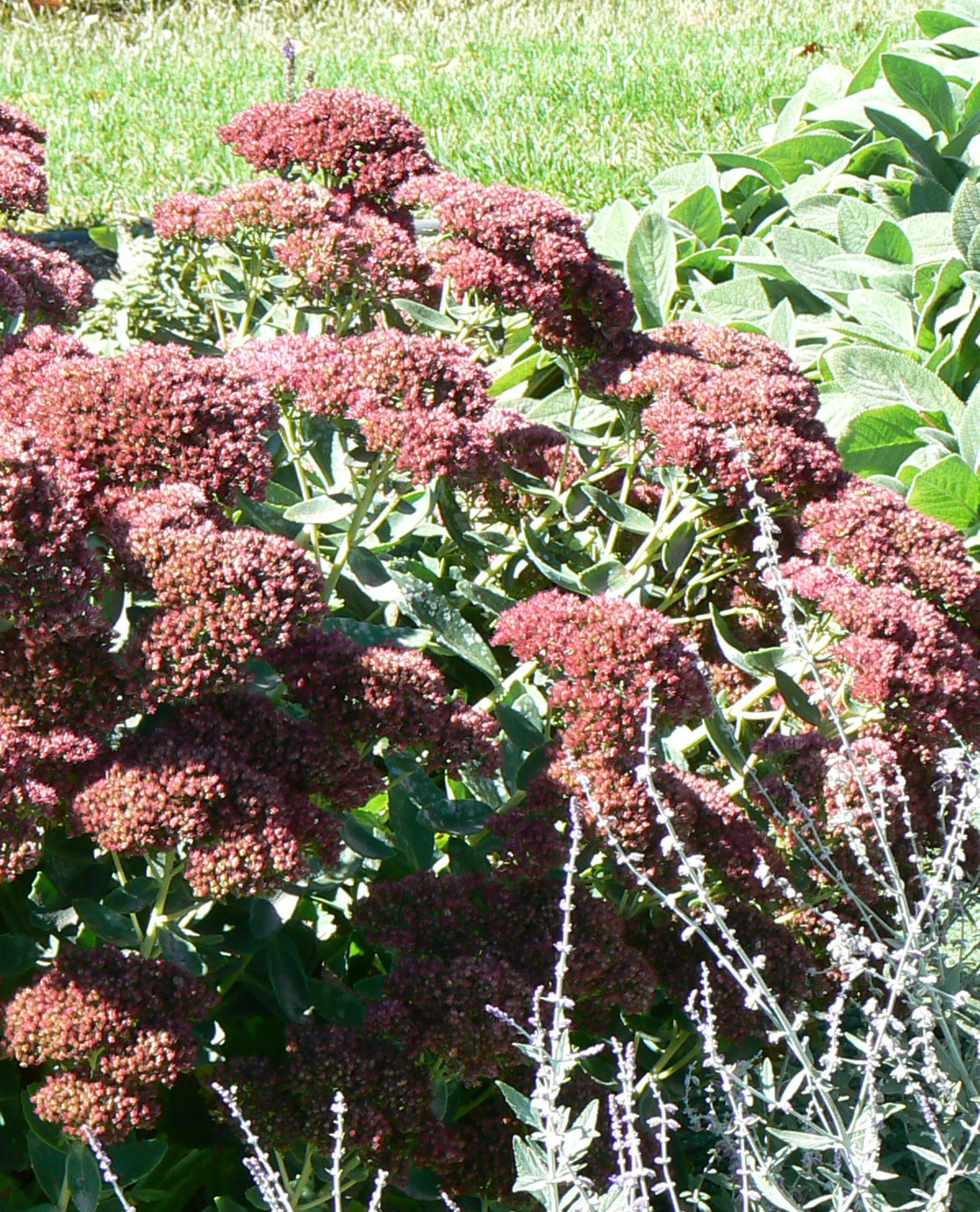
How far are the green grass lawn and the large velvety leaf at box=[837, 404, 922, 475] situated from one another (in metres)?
2.47

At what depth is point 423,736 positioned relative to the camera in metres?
1.62

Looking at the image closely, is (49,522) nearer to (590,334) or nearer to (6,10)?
(590,334)

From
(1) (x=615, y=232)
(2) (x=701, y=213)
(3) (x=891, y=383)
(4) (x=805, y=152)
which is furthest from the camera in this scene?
(4) (x=805, y=152)

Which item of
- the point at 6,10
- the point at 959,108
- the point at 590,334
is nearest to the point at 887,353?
the point at 590,334

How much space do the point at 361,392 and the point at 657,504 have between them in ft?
3.00

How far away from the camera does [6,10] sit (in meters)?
9.94

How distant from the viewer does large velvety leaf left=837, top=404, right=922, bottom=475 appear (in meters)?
3.00

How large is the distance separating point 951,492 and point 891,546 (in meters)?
0.81

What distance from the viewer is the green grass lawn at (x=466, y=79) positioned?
18.8 feet

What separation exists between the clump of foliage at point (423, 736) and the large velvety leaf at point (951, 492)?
56cm

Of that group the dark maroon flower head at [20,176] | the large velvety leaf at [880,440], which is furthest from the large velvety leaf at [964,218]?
the dark maroon flower head at [20,176]

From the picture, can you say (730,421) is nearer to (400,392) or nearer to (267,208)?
(400,392)

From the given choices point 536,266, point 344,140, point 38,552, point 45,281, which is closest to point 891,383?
point 536,266

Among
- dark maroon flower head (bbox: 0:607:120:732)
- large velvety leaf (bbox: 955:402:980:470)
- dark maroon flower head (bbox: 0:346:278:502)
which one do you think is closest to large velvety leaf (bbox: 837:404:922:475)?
large velvety leaf (bbox: 955:402:980:470)
